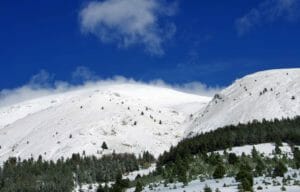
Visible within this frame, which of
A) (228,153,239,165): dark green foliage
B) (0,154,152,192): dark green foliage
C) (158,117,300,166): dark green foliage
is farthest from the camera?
(0,154,152,192): dark green foliage

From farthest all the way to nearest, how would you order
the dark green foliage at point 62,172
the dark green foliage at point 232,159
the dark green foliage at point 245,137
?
1. the dark green foliage at point 62,172
2. the dark green foliage at point 245,137
3. the dark green foliage at point 232,159

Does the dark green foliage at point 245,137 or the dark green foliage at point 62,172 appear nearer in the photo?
A: the dark green foliage at point 245,137

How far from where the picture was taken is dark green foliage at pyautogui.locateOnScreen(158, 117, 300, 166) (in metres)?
140

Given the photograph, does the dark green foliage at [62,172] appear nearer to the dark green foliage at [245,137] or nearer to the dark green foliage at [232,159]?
the dark green foliage at [245,137]

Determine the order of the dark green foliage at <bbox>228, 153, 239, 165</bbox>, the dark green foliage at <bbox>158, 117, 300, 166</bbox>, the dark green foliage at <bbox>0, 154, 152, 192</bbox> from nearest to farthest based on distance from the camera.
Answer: the dark green foliage at <bbox>228, 153, 239, 165</bbox>, the dark green foliage at <bbox>158, 117, 300, 166</bbox>, the dark green foliage at <bbox>0, 154, 152, 192</bbox>

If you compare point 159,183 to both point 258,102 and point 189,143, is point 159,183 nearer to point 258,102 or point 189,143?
point 189,143

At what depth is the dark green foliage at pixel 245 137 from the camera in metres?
140

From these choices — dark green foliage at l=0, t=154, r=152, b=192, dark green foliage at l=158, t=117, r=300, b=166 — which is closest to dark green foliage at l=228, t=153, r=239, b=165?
dark green foliage at l=158, t=117, r=300, b=166

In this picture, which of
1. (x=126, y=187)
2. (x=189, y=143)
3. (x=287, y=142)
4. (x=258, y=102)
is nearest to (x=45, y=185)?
(x=189, y=143)

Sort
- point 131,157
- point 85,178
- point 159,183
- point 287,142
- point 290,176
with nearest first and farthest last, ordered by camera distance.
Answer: point 290,176, point 159,183, point 287,142, point 85,178, point 131,157

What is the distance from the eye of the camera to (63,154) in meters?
194

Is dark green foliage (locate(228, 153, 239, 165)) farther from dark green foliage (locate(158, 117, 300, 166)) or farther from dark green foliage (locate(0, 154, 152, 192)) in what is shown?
dark green foliage (locate(0, 154, 152, 192))

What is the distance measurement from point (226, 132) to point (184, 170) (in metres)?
49.4

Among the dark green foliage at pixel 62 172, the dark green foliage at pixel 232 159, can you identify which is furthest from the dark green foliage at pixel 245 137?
the dark green foliage at pixel 62 172
